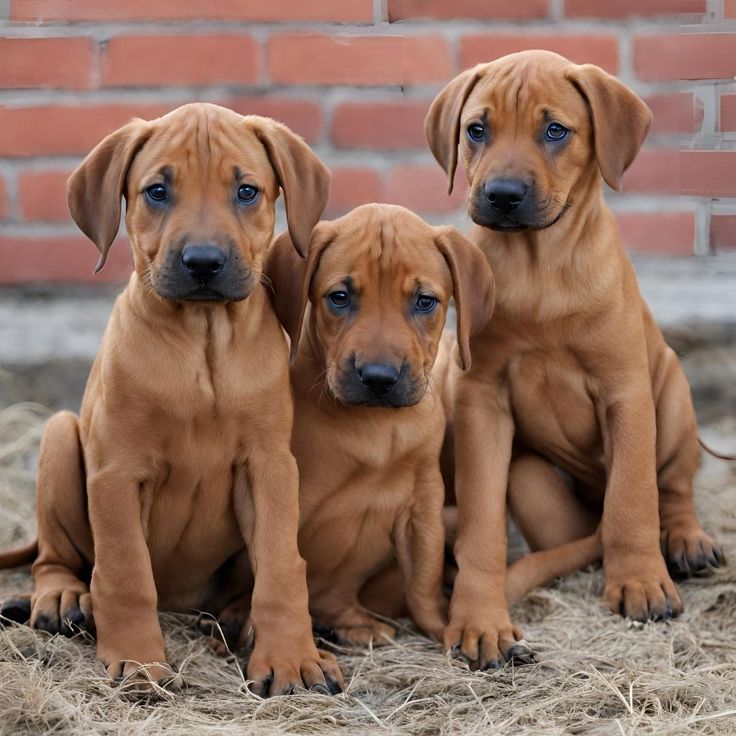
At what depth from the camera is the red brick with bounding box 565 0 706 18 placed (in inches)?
259

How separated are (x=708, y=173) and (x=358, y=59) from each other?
73.4 inches

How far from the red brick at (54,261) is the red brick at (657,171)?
8.62 ft

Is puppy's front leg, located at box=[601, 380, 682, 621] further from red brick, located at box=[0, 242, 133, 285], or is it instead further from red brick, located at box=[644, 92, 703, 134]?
red brick, located at box=[0, 242, 133, 285]

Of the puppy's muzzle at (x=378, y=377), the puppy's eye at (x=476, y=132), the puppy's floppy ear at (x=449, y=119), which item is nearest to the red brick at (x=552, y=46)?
the puppy's floppy ear at (x=449, y=119)

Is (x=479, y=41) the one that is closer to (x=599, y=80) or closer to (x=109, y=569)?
(x=599, y=80)

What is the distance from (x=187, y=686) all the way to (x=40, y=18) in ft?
12.1

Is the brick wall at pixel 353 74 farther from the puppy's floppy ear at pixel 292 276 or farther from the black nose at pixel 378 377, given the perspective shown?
the black nose at pixel 378 377

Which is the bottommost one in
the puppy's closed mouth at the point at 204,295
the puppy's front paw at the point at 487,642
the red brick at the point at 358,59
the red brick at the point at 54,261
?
the puppy's front paw at the point at 487,642

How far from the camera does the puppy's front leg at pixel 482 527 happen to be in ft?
15.6

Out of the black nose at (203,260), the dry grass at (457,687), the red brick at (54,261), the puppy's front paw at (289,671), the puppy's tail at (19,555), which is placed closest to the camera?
the dry grass at (457,687)

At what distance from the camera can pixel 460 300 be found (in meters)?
4.91

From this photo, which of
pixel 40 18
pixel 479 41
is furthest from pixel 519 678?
pixel 40 18

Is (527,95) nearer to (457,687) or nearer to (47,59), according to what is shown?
(457,687)

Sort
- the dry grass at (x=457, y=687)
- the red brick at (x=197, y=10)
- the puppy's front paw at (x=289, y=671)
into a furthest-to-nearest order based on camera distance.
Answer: the red brick at (x=197, y=10)
the puppy's front paw at (x=289, y=671)
the dry grass at (x=457, y=687)
